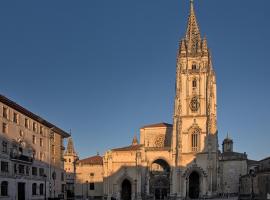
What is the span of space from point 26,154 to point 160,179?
48.4 m

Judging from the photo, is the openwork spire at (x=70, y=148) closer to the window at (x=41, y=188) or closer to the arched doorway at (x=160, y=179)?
the arched doorway at (x=160, y=179)

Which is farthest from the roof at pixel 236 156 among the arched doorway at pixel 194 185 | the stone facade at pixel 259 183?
the arched doorway at pixel 194 185

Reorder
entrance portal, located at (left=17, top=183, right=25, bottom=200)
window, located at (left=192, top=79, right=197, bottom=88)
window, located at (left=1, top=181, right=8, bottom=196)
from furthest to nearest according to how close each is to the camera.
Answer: window, located at (left=192, top=79, right=197, bottom=88) < entrance portal, located at (left=17, top=183, right=25, bottom=200) < window, located at (left=1, top=181, right=8, bottom=196)

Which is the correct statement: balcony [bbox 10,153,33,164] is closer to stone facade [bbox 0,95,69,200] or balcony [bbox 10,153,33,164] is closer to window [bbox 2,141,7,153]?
stone facade [bbox 0,95,69,200]

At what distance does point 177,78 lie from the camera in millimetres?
99188

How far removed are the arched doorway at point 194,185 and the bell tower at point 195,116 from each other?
2.52m

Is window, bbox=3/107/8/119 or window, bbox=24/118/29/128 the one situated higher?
window, bbox=3/107/8/119

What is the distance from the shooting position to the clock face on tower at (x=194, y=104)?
317 ft

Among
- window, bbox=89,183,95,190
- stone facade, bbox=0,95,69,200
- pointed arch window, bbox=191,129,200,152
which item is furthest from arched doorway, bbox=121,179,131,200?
stone facade, bbox=0,95,69,200

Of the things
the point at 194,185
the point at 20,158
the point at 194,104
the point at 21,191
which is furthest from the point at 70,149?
the point at 20,158

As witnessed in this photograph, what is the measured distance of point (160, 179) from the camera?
99.5 meters

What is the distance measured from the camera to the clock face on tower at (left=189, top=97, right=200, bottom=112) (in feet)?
317

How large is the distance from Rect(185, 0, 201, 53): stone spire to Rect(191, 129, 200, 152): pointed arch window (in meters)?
19.8

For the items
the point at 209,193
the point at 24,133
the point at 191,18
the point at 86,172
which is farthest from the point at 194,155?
the point at 24,133
